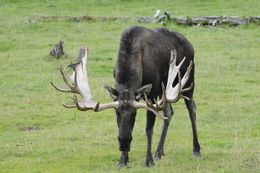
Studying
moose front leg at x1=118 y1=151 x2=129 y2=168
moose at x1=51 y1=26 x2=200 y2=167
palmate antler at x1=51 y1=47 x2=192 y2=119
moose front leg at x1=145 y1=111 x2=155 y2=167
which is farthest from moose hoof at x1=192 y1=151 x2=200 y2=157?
palmate antler at x1=51 y1=47 x2=192 y2=119

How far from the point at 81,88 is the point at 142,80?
1.13 meters

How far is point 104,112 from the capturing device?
20.3 meters

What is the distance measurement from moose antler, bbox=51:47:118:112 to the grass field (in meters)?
1.39

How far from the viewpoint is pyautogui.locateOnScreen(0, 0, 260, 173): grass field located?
15.0m

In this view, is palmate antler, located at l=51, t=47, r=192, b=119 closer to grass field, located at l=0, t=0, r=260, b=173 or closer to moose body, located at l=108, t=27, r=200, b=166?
moose body, located at l=108, t=27, r=200, b=166

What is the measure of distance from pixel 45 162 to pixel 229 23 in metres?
21.6

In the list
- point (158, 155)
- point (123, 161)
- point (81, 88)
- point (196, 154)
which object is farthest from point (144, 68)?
point (196, 154)

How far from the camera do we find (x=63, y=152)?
51.8 ft

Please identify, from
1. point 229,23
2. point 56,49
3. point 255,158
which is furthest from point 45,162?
point 229,23

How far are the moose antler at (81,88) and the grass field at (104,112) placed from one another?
4.57 feet

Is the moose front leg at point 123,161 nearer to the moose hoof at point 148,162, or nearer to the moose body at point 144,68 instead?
the moose body at point 144,68

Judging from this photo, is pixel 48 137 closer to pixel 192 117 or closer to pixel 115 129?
pixel 115 129

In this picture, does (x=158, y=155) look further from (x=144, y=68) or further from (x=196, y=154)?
(x=144, y=68)

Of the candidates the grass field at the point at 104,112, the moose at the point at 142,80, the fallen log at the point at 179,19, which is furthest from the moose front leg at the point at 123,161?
the fallen log at the point at 179,19
